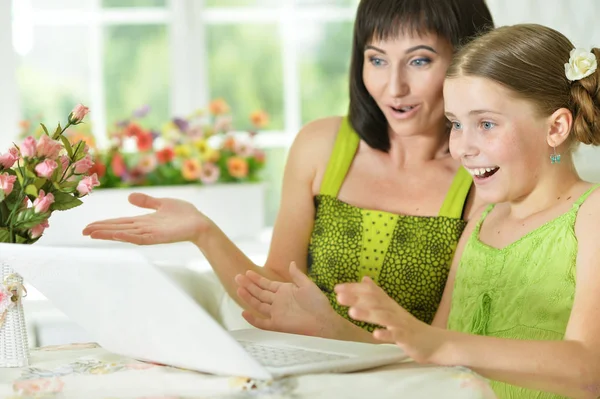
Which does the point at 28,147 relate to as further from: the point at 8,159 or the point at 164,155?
the point at 164,155

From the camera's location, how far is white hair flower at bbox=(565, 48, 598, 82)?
5.07 ft

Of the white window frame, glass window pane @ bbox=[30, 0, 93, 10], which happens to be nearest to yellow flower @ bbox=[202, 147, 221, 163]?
the white window frame

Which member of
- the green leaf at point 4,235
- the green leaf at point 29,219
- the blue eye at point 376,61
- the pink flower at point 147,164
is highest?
the blue eye at point 376,61

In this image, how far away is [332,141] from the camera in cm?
221

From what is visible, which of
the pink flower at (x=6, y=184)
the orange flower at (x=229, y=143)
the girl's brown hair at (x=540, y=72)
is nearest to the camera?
the pink flower at (x=6, y=184)

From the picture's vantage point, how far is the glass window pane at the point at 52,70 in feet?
12.1

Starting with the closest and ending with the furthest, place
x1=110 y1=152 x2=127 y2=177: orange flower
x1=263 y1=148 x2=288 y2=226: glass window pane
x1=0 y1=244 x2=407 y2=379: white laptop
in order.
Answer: x1=0 y1=244 x2=407 y2=379: white laptop < x1=110 y1=152 x2=127 y2=177: orange flower < x1=263 y1=148 x2=288 y2=226: glass window pane

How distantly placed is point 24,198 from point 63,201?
2.6 inches

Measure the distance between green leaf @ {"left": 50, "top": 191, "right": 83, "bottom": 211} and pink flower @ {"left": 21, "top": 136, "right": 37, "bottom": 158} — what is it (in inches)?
3.2

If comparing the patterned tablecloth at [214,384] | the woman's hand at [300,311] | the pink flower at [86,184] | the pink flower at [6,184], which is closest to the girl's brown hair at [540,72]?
the woman's hand at [300,311]

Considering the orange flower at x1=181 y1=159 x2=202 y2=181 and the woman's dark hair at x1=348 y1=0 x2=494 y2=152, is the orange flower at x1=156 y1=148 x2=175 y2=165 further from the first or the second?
the woman's dark hair at x1=348 y1=0 x2=494 y2=152

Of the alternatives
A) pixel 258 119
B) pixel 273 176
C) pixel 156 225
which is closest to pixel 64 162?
pixel 156 225

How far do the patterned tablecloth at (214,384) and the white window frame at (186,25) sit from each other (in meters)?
2.63

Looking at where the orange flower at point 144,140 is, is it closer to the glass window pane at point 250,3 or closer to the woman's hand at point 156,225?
the glass window pane at point 250,3
